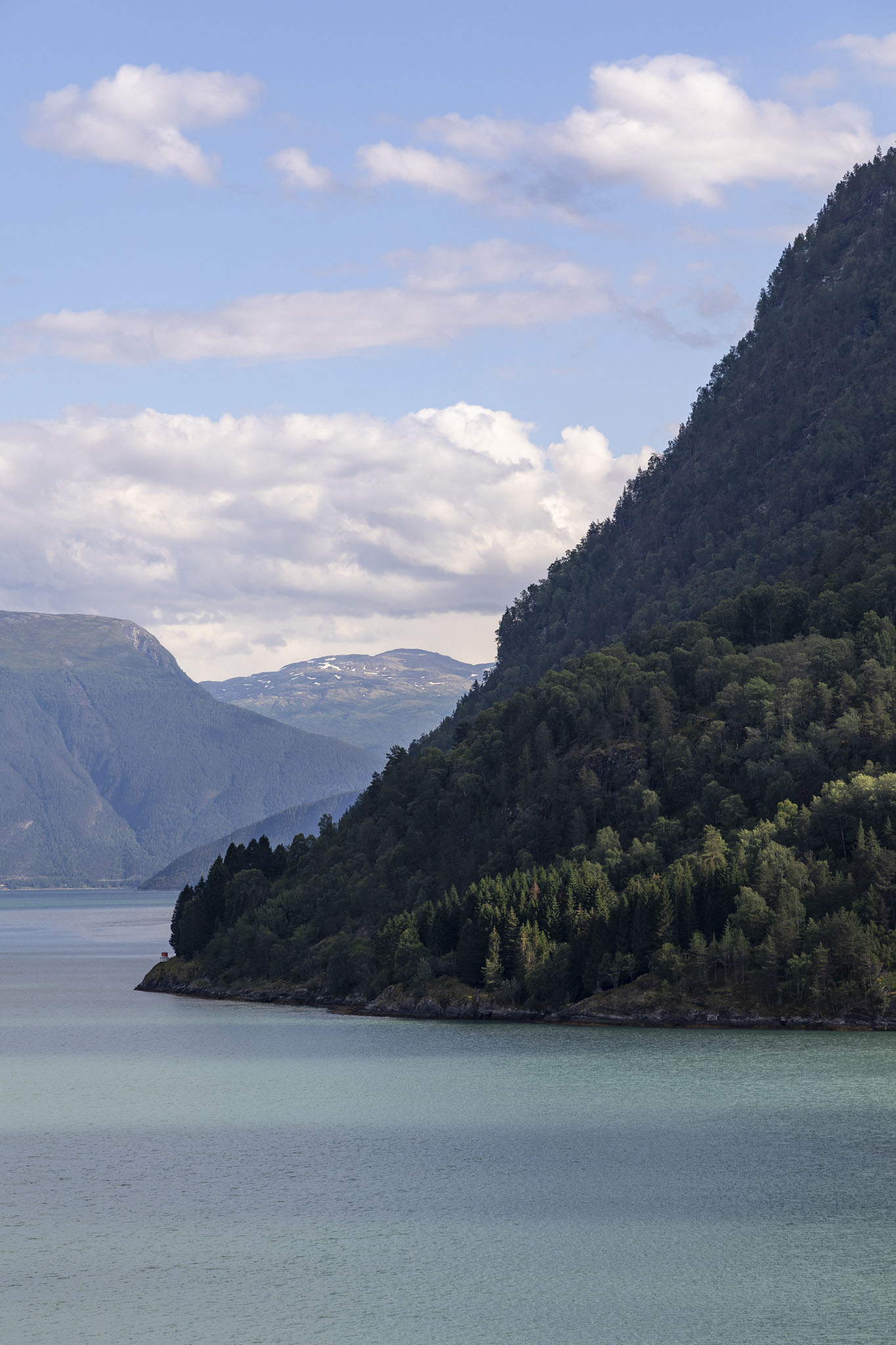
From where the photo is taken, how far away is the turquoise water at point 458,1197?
70.1 meters

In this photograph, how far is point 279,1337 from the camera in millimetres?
67375

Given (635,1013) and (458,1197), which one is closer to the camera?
(458,1197)

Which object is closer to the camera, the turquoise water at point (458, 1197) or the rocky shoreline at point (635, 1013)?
the turquoise water at point (458, 1197)

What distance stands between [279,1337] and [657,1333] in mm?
17136

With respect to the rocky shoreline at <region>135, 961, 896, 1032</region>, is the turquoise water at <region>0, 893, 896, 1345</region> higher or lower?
lower

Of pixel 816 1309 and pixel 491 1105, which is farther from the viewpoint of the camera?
pixel 491 1105

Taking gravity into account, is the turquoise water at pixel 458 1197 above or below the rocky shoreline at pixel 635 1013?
below

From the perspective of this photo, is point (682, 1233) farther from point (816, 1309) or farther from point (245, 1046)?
point (245, 1046)

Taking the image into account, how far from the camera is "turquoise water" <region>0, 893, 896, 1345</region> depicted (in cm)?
7006

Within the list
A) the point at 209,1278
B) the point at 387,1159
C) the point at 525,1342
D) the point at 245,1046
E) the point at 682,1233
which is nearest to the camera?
the point at 525,1342

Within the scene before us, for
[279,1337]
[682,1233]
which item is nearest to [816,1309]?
[682,1233]

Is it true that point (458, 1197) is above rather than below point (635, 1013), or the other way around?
below

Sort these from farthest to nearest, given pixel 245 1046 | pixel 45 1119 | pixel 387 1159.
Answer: pixel 245 1046 → pixel 45 1119 → pixel 387 1159

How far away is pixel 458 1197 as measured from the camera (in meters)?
93.7
